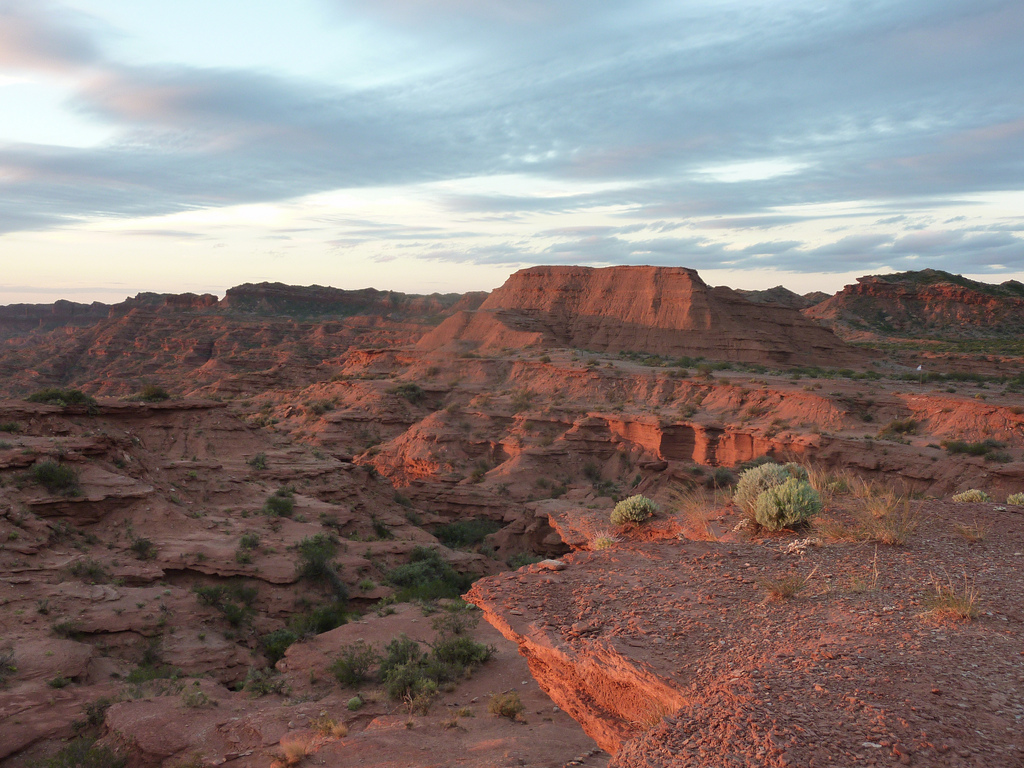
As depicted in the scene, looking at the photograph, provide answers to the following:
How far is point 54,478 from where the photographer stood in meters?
15.9

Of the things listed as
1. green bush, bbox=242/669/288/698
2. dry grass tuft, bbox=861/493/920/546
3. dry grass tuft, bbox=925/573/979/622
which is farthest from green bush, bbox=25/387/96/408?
dry grass tuft, bbox=925/573/979/622

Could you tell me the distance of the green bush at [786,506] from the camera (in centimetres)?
784

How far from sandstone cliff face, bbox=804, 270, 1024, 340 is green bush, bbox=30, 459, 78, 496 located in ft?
251

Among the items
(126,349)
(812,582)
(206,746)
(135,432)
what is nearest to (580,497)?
(135,432)

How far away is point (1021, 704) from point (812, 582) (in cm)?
230

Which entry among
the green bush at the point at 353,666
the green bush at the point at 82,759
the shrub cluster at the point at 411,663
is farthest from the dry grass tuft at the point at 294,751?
the green bush at the point at 353,666

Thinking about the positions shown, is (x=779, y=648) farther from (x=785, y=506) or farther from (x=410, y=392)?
(x=410, y=392)

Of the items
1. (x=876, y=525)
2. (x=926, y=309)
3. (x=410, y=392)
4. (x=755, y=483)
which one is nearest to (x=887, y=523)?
(x=876, y=525)

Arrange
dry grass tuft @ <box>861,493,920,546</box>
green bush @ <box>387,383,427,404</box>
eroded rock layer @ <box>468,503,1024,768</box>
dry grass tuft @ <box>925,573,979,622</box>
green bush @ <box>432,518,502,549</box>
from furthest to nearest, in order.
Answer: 1. green bush @ <box>387,383,427,404</box>
2. green bush @ <box>432,518,502,549</box>
3. dry grass tuft @ <box>861,493,920,546</box>
4. dry grass tuft @ <box>925,573,979,622</box>
5. eroded rock layer @ <box>468,503,1024,768</box>

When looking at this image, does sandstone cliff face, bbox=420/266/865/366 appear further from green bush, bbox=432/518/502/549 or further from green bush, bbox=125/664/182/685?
green bush, bbox=125/664/182/685

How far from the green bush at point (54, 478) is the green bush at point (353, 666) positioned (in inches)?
343

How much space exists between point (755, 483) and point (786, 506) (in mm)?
1464

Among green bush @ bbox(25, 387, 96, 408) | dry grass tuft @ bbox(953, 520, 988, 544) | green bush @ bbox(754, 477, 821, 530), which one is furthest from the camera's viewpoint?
green bush @ bbox(25, 387, 96, 408)

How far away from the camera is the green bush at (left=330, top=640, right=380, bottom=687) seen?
471 inches
